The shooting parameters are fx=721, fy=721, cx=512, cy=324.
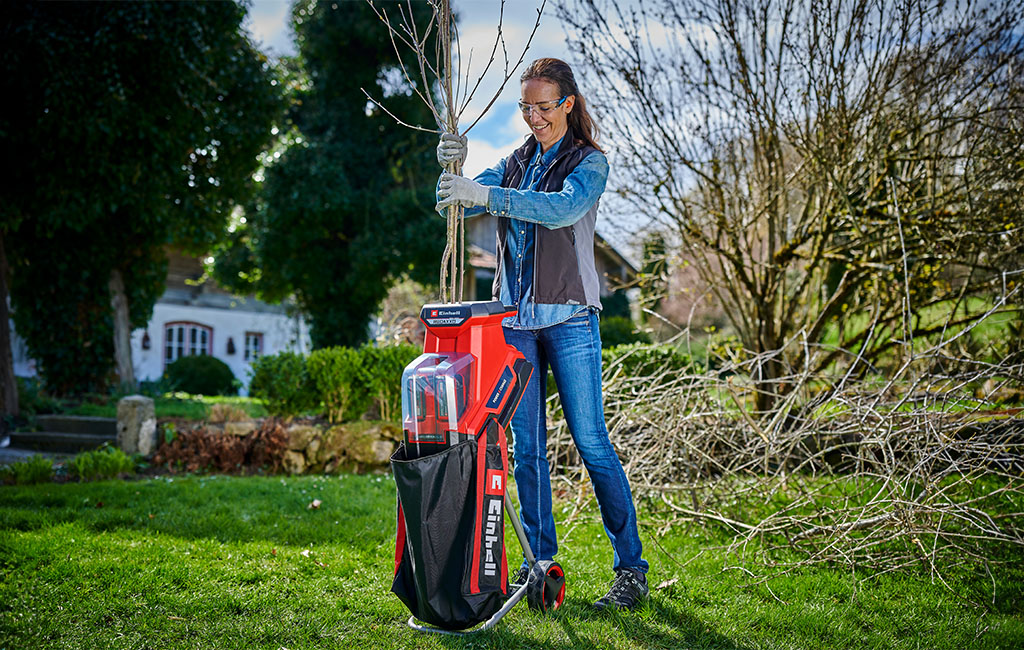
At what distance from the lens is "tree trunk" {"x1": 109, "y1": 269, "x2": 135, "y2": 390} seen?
28.9 feet

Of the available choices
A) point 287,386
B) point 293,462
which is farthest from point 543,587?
point 287,386

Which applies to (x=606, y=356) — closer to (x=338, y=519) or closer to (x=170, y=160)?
(x=338, y=519)

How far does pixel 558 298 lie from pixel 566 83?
752 millimetres

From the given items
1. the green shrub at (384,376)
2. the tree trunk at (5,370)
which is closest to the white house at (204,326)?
the tree trunk at (5,370)

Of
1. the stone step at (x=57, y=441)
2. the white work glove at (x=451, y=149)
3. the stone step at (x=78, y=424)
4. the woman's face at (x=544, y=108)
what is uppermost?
the woman's face at (x=544, y=108)

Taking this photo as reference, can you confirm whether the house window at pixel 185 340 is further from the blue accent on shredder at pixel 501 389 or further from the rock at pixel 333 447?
the blue accent on shredder at pixel 501 389

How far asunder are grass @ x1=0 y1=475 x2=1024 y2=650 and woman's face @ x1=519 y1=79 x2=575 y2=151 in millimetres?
1681

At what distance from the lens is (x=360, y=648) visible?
7.11 feet

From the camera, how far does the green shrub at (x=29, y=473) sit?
4.67 m

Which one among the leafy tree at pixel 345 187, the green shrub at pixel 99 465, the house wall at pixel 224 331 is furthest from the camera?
the house wall at pixel 224 331

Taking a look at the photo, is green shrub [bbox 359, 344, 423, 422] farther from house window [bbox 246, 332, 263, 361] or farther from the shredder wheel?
house window [bbox 246, 332, 263, 361]

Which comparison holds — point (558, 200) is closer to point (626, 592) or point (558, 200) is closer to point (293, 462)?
point (626, 592)

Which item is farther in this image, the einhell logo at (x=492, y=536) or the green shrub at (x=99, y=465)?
the green shrub at (x=99, y=465)

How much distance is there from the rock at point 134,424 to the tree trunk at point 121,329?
3.30m
